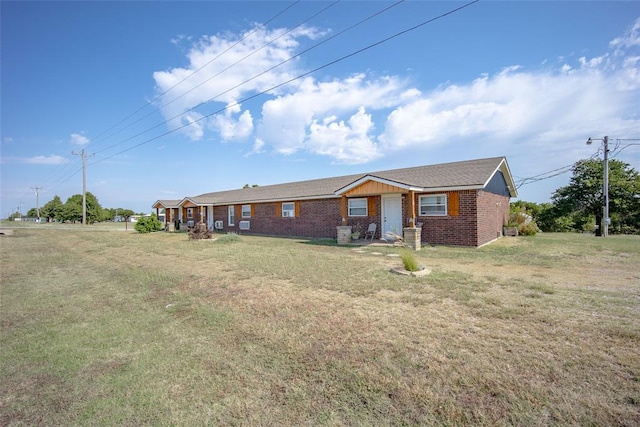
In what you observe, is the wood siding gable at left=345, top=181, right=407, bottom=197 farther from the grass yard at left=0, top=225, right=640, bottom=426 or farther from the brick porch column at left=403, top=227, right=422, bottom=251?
the grass yard at left=0, top=225, right=640, bottom=426

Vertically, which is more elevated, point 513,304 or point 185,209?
point 185,209

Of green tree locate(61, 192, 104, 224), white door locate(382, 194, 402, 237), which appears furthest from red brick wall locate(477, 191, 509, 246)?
green tree locate(61, 192, 104, 224)

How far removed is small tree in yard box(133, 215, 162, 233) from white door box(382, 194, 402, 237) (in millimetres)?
21427

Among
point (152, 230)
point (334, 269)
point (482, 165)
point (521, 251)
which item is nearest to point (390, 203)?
point (482, 165)

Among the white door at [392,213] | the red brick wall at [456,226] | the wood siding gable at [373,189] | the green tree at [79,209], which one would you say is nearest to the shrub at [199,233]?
the wood siding gable at [373,189]

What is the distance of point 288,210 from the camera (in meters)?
20.2

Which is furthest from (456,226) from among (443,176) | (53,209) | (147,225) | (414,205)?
(53,209)

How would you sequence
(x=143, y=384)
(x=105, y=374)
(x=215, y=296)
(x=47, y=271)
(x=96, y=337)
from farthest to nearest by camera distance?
(x=47, y=271) < (x=215, y=296) < (x=96, y=337) < (x=105, y=374) < (x=143, y=384)

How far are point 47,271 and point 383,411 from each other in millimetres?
11204

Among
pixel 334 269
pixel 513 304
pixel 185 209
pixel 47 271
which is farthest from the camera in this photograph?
pixel 185 209

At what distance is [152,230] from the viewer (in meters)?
27.0

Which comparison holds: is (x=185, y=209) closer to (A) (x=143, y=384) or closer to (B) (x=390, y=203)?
(B) (x=390, y=203)

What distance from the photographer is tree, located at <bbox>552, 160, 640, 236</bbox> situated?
22312 millimetres

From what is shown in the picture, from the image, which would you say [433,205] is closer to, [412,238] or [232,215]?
[412,238]
